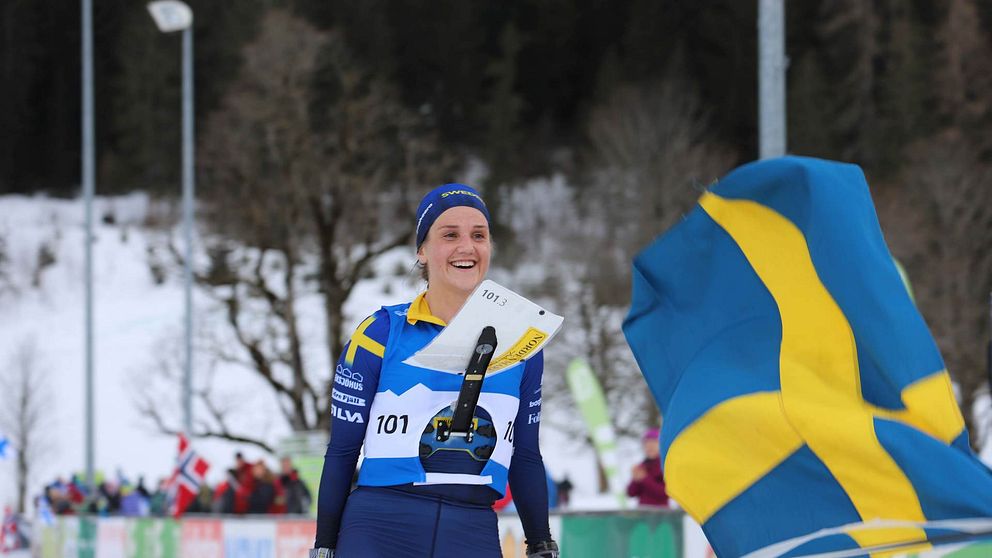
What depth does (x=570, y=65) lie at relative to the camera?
85.3 meters

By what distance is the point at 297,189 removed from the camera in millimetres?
33844

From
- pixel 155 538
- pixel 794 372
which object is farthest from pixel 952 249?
pixel 794 372

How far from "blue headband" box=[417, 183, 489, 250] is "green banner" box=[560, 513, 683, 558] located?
4851 mm

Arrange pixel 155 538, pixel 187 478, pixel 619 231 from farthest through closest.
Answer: pixel 619 231 → pixel 187 478 → pixel 155 538

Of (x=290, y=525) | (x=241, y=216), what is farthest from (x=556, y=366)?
(x=290, y=525)

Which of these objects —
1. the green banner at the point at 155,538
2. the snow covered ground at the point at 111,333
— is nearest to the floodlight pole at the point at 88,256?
the snow covered ground at the point at 111,333

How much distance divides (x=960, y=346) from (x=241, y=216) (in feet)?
48.6

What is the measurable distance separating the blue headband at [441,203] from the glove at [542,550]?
0.93 m

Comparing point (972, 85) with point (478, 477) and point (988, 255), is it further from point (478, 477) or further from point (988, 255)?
point (478, 477)

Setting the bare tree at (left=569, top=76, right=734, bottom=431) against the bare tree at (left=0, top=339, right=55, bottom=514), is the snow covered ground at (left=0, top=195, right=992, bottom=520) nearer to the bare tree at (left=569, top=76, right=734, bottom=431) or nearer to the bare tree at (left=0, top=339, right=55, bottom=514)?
the bare tree at (left=0, top=339, right=55, bottom=514)

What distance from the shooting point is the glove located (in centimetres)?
480

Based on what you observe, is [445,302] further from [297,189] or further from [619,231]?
[619,231]

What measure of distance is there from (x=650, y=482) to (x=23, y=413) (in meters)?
34.5

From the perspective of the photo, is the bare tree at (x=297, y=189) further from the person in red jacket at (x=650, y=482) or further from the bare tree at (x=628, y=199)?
the person in red jacket at (x=650, y=482)
